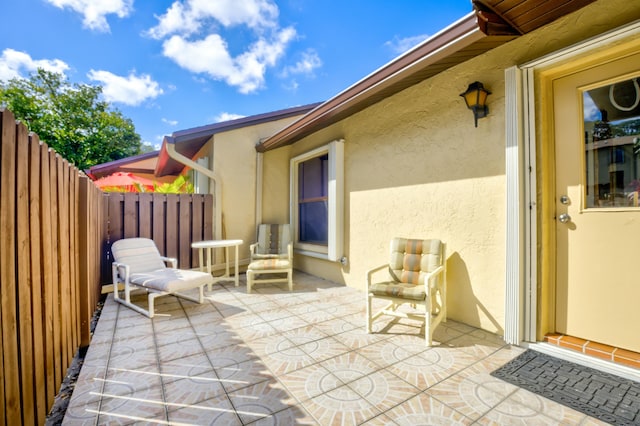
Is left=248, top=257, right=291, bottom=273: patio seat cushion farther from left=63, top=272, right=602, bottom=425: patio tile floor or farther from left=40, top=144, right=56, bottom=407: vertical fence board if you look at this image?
left=40, top=144, right=56, bottom=407: vertical fence board

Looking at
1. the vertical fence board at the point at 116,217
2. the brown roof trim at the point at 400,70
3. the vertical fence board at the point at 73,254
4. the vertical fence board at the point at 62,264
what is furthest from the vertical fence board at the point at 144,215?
the vertical fence board at the point at 62,264

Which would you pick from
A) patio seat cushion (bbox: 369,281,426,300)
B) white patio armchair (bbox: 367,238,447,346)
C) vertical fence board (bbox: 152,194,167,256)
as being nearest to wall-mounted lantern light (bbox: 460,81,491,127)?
white patio armchair (bbox: 367,238,447,346)

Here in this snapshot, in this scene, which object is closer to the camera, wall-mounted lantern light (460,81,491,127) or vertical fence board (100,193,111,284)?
wall-mounted lantern light (460,81,491,127)

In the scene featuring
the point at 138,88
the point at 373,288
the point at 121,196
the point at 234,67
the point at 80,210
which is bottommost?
the point at 373,288

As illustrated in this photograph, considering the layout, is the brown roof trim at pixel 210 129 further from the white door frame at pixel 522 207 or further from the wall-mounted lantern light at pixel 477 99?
the white door frame at pixel 522 207

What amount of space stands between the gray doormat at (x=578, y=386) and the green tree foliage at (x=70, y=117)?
21557 millimetres

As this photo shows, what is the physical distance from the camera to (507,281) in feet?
A: 8.77

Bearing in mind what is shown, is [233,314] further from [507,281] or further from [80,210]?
[507,281]

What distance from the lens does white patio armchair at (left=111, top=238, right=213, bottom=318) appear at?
3.55 meters

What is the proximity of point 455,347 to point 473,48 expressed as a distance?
2841mm

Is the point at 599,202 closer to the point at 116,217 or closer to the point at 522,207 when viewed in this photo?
the point at 522,207

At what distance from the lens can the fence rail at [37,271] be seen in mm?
1179

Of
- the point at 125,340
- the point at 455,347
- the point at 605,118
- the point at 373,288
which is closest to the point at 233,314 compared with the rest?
the point at 125,340

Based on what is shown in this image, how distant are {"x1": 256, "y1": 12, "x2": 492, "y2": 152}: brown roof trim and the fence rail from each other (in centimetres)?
304
